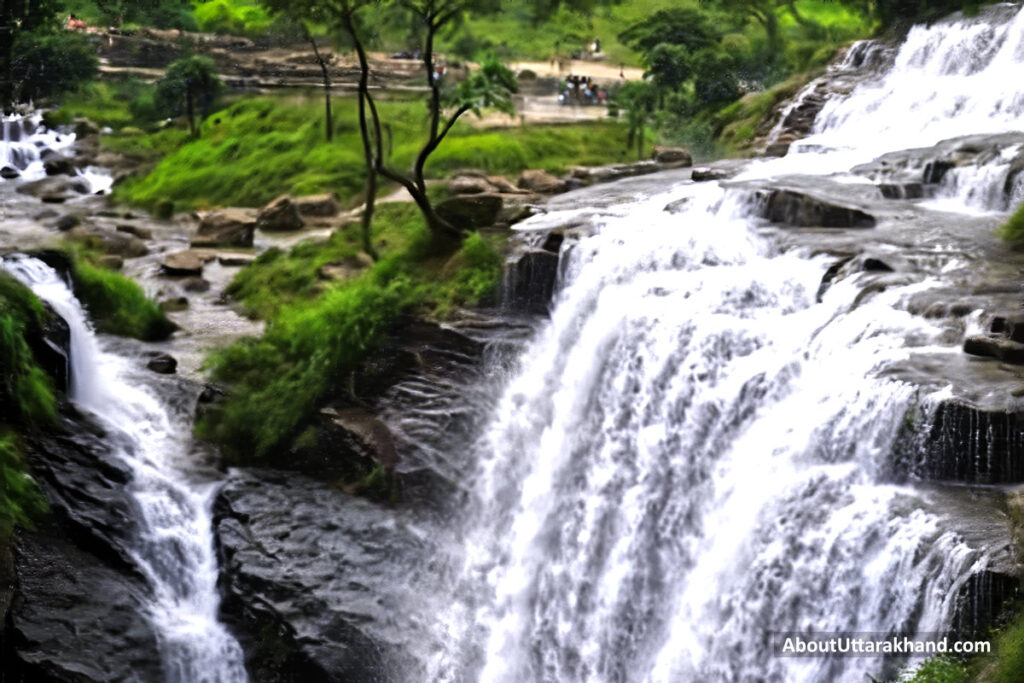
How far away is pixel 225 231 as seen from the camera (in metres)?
31.4

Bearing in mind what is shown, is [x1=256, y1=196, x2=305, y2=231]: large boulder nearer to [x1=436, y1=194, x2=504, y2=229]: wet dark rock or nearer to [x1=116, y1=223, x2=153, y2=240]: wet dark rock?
[x1=116, y1=223, x2=153, y2=240]: wet dark rock

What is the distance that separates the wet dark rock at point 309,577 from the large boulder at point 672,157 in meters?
16.0

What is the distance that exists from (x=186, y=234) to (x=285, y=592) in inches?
741

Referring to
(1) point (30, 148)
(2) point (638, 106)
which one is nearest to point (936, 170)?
(2) point (638, 106)

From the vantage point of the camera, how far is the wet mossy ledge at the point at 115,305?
2309 cm

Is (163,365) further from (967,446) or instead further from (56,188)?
(56,188)

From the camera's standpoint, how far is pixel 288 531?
18.4 metres

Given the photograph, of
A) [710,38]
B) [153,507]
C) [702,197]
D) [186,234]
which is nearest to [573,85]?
[710,38]

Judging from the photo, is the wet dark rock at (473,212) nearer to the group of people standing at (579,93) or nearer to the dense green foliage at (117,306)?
the dense green foliage at (117,306)

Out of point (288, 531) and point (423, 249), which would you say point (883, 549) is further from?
point (423, 249)

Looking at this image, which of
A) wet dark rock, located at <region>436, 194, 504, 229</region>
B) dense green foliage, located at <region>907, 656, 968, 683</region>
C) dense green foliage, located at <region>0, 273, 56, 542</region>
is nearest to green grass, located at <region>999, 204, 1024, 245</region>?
dense green foliage, located at <region>907, 656, 968, 683</region>

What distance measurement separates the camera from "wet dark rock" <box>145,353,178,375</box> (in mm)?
21969

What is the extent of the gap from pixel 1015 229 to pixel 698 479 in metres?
7.43

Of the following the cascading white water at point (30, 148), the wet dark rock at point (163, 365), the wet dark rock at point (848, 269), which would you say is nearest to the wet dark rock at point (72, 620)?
the wet dark rock at point (163, 365)
